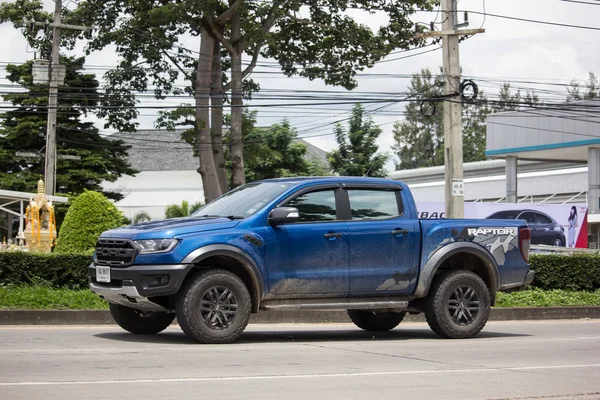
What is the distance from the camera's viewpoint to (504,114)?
46.2m

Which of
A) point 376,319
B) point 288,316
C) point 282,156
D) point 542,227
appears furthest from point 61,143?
point 376,319

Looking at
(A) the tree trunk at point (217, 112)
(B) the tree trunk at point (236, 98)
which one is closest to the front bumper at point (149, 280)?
(B) the tree trunk at point (236, 98)

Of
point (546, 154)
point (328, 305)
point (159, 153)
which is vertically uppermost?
point (159, 153)

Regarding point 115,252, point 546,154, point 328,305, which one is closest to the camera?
point 115,252

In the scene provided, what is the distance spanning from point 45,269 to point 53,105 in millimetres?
20633

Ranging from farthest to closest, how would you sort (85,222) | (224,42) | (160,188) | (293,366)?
(160,188) < (224,42) < (85,222) < (293,366)

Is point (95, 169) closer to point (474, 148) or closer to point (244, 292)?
point (244, 292)

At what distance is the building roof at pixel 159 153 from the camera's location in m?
68.1

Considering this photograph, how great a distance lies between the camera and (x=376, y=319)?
44.3 feet

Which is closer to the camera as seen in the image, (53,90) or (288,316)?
(288,316)

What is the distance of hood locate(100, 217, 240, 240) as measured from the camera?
10.5m

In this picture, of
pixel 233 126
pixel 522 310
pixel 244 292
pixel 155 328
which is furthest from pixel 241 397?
pixel 233 126

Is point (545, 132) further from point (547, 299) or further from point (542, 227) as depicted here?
point (547, 299)

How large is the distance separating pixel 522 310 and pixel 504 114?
30028 mm
